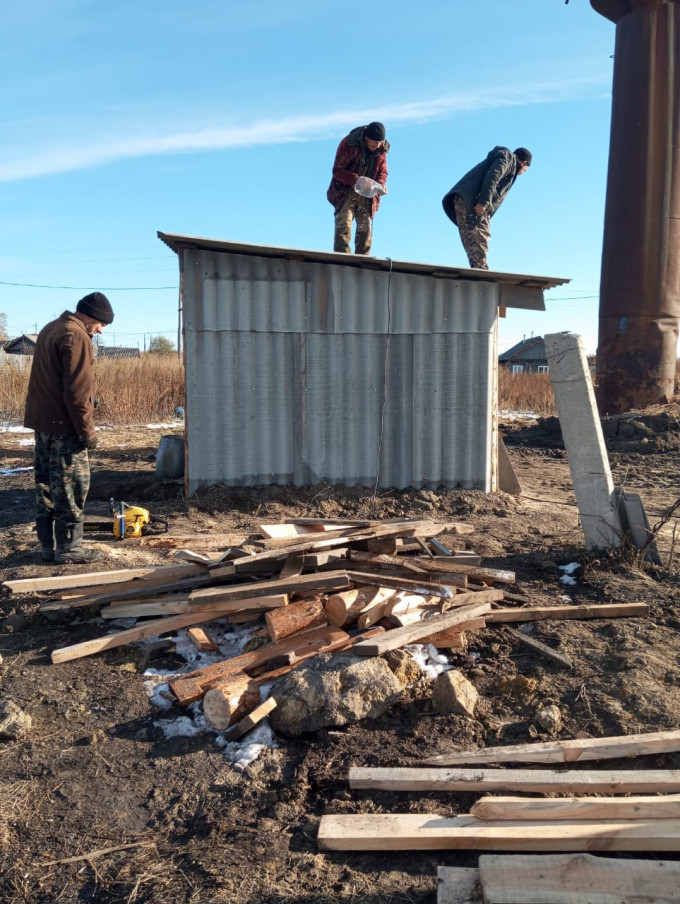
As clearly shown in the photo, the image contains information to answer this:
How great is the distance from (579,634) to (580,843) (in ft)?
7.26

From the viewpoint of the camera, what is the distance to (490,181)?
9336 mm

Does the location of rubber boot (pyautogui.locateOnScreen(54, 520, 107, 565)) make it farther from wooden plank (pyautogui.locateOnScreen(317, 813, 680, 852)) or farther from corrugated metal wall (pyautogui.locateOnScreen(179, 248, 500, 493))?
wooden plank (pyautogui.locateOnScreen(317, 813, 680, 852))

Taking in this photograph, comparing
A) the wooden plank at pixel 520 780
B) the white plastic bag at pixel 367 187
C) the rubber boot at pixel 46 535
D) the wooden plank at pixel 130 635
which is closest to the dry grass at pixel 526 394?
the white plastic bag at pixel 367 187

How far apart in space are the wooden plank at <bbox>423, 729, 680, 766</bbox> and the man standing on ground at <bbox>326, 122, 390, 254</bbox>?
721cm

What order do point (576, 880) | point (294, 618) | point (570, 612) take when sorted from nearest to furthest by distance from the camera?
point (576, 880) < point (294, 618) < point (570, 612)

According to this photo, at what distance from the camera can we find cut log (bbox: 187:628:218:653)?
14.2ft

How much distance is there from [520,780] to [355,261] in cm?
632

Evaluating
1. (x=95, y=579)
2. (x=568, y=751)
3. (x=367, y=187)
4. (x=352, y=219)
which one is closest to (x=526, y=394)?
(x=352, y=219)

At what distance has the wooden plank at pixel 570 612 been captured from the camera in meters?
4.75

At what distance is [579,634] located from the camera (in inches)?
182

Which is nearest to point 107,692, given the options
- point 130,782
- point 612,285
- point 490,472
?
point 130,782

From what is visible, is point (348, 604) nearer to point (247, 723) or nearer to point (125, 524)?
point (247, 723)

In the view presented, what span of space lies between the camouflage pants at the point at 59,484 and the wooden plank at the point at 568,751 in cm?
386

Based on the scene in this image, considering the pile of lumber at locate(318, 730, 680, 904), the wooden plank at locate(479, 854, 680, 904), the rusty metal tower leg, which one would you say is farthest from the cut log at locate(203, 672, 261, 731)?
the rusty metal tower leg
